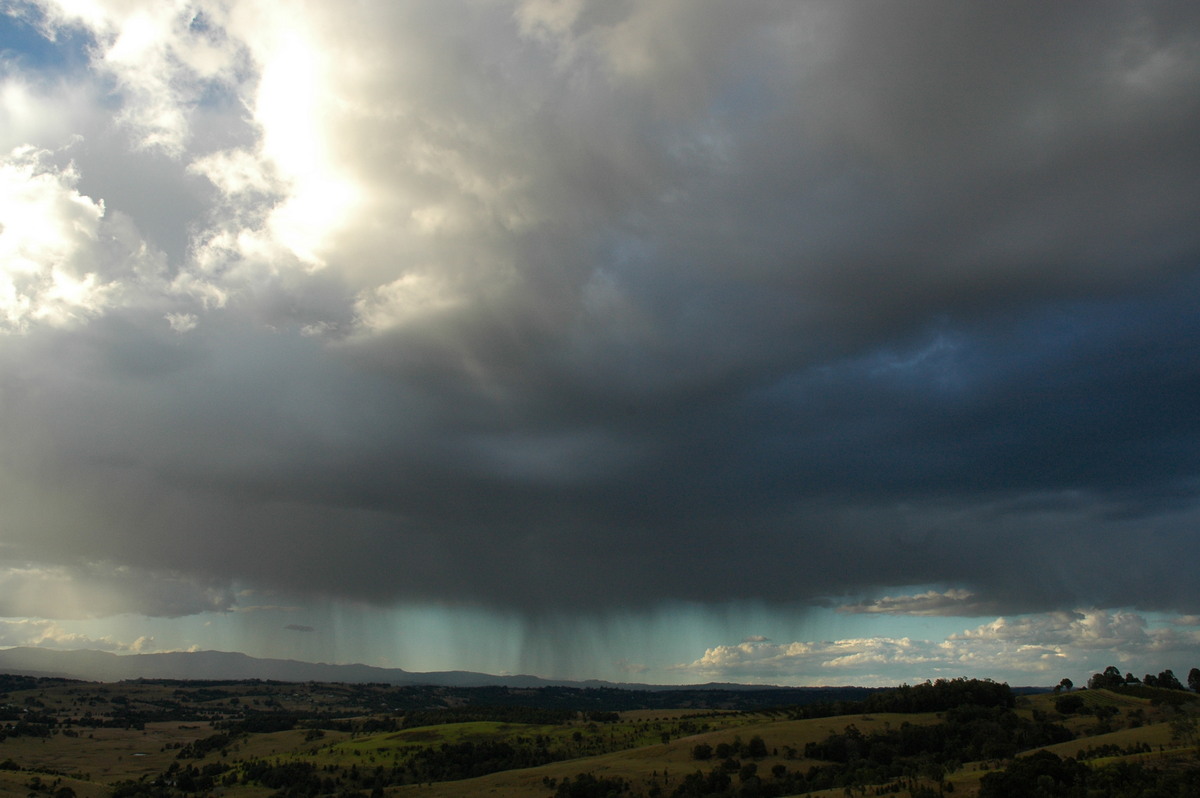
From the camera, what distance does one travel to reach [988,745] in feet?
356

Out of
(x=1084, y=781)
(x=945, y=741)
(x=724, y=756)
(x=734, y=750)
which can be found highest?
(x=1084, y=781)

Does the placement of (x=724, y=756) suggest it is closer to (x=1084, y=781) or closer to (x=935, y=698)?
(x=935, y=698)

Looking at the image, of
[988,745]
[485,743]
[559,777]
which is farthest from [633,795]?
[485,743]

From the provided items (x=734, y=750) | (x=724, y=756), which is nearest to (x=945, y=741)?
(x=734, y=750)

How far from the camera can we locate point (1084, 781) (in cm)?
5894

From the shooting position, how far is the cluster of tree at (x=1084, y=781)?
173 feet

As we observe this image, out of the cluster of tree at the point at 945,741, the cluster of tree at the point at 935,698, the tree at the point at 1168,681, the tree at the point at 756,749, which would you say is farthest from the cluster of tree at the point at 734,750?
the tree at the point at 1168,681

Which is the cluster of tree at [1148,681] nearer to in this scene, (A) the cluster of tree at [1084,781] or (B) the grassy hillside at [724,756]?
(B) the grassy hillside at [724,756]

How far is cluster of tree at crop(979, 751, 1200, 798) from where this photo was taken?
5272 cm

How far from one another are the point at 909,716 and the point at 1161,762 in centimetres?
8810

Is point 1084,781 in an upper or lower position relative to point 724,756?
upper

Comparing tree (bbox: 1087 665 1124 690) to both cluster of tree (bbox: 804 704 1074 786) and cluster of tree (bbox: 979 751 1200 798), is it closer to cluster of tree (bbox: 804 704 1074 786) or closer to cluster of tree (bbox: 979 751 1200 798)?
cluster of tree (bbox: 804 704 1074 786)

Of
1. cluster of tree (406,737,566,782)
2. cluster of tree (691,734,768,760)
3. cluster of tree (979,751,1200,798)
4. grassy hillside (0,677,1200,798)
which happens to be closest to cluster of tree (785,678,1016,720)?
grassy hillside (0,677,1200,798)

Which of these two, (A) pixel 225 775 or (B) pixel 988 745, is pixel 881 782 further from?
Result: (A) pixel 225 775
